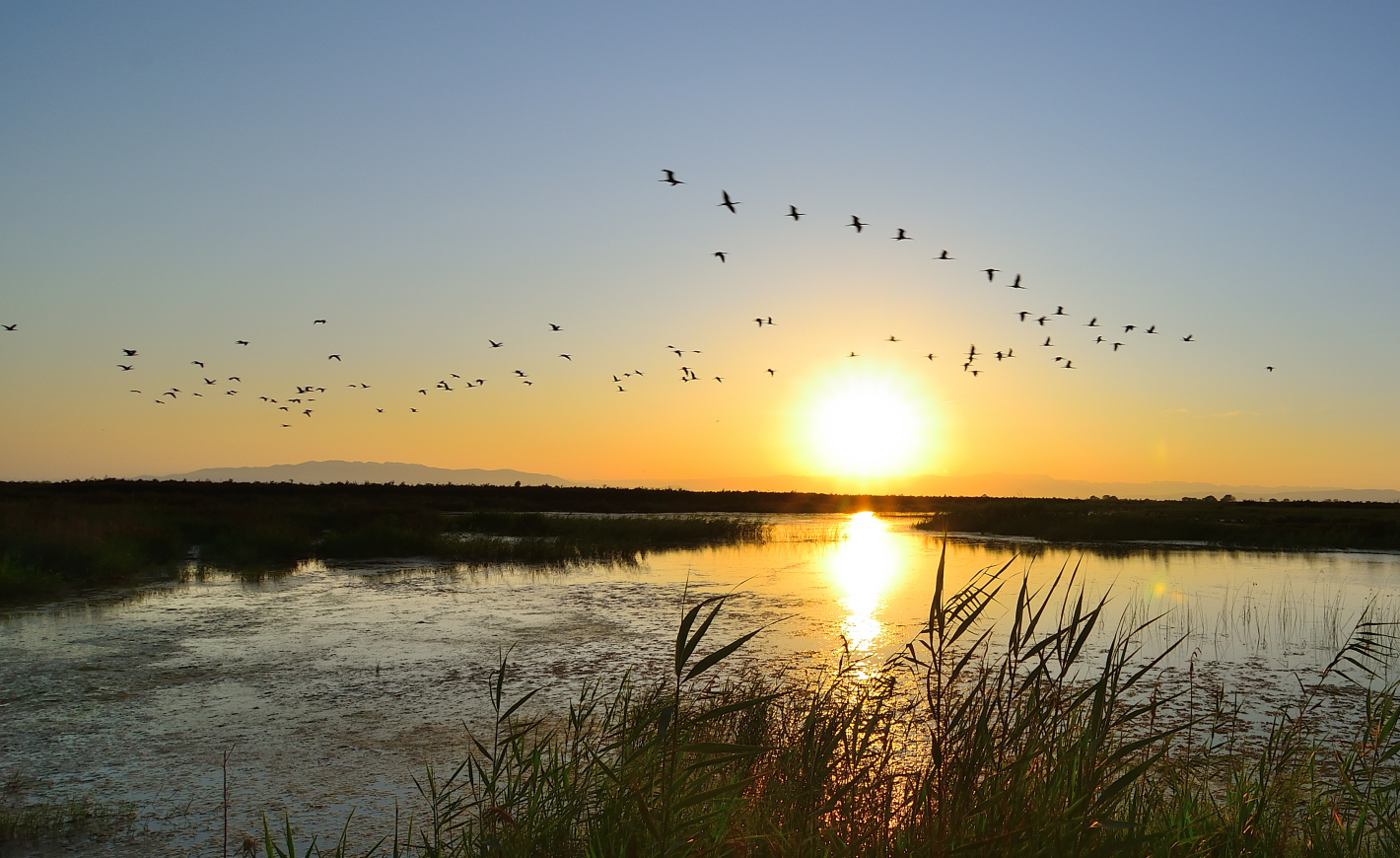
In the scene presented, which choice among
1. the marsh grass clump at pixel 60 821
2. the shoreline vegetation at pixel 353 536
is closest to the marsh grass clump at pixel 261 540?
the shoreline vegetation at pixel 353 536

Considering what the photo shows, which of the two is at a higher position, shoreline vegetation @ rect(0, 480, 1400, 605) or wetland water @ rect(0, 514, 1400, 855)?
shoreline vegetation @ rect(0, 480, 1400, 605)

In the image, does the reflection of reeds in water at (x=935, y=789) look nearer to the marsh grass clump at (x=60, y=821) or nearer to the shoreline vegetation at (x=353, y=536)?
the marsh grass clump at (x=60, y=821)

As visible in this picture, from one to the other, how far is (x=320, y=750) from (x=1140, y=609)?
532 inches

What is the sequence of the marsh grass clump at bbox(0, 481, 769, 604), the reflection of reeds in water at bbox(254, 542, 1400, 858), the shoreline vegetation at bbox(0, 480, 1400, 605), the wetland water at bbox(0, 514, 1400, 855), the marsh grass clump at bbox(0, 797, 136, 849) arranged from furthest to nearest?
the shoreline vegetation at bbox(0, 480, 1400, 605), the marsh grass clump at bbox(0, 481, 769, 604), the wetland water at bbox(0, 514, 1400, 855), the marsh grass clump at bbox(0, 797, 136, 849), the reflection of reeds in water at bbox(254, 542, 1400, 858)

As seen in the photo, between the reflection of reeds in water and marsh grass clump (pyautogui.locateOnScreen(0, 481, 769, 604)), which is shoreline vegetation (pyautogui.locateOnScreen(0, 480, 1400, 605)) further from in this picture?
the reflection of reeds in water

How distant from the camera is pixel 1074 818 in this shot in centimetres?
310

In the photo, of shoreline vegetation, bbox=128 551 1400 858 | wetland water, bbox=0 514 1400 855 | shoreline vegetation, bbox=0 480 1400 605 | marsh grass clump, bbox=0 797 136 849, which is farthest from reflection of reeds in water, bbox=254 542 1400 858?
shoreline vegetation, bbox=0 480 1400 605

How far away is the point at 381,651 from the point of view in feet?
41.2

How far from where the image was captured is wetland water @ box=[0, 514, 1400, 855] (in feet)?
24.4

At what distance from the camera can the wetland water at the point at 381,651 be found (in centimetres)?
743

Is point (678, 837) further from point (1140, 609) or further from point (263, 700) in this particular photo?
point (1140, 609)

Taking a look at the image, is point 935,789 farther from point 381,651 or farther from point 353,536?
point 353,536

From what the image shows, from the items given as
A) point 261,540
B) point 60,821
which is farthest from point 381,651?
point 261,540

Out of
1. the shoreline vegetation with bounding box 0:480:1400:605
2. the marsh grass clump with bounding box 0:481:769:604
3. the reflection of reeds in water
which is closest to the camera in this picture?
the reflection of reeds in water
